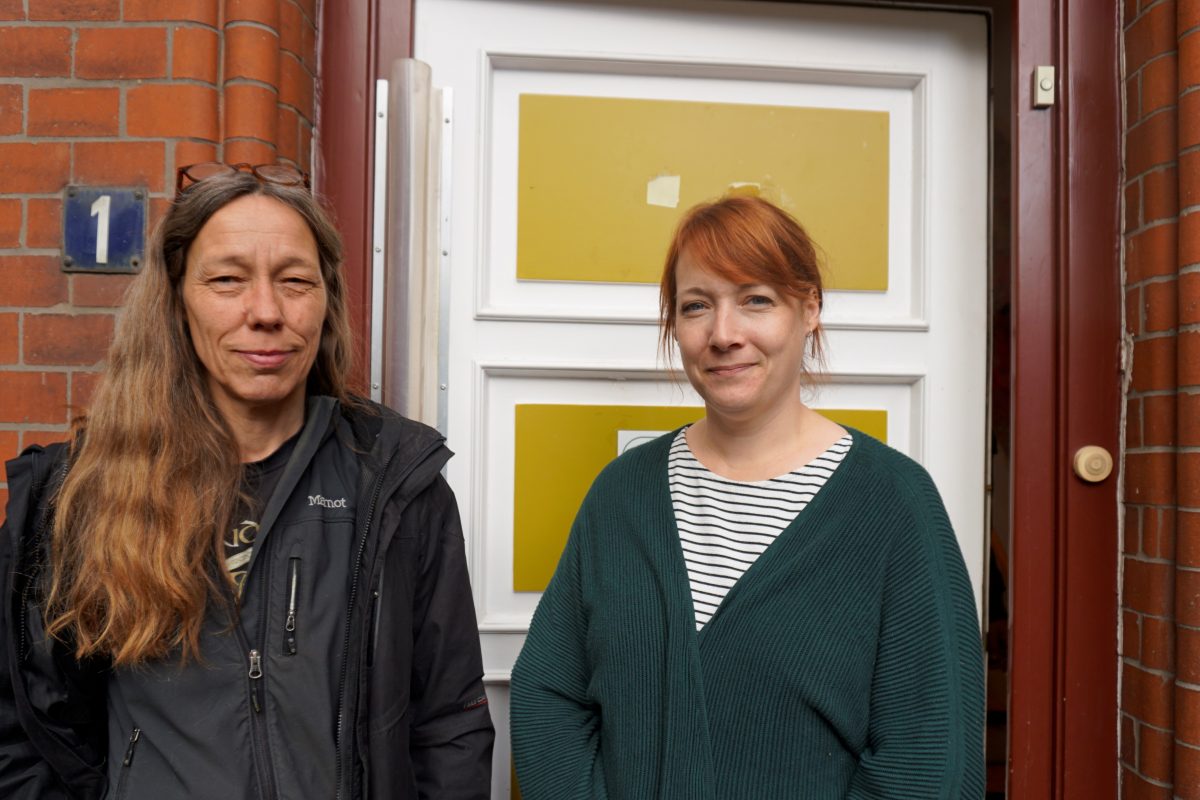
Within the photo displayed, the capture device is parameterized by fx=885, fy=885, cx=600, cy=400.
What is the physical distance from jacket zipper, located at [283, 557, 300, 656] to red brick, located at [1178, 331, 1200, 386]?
1.75 metres

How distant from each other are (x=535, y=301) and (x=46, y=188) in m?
1.07

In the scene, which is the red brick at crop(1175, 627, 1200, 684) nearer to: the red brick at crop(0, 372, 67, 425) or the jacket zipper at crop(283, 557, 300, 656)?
the jacket zipper at crop(283, 557, 300, 656)

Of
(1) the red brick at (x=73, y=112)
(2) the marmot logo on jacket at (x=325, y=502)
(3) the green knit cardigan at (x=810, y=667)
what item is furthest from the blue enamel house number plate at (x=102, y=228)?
(3) the green knit cardigan at (x=810, y=667)

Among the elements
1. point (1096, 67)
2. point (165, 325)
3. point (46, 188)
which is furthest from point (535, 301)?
point (1096, 67)

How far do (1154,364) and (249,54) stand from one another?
2047 mm

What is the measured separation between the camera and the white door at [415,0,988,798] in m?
2.14

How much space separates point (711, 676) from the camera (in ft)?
4.39

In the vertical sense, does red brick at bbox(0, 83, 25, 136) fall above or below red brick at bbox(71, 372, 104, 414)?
above

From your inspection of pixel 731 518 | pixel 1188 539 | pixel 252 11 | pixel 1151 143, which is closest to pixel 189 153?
pixel 252 11

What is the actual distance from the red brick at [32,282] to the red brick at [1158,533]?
2362mm

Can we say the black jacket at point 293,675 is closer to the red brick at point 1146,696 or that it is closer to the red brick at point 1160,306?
the red brick at point 1146,696

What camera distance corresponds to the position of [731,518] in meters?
1.43

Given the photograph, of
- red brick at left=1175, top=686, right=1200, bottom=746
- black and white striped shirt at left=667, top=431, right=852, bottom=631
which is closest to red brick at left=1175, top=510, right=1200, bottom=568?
red brick at left=1175, top=686, right=1200, bottom=746

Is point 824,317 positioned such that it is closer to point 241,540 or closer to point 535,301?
point 535,301
